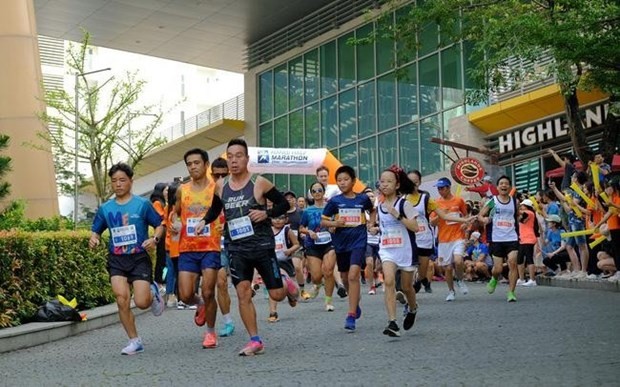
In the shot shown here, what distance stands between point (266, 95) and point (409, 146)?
11.4 metres

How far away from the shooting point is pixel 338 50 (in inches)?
1613

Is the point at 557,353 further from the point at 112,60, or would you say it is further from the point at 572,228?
the point at 112,60

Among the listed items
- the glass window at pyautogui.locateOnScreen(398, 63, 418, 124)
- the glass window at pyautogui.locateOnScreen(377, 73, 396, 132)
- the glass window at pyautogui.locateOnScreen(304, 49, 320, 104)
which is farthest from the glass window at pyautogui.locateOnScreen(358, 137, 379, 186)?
the glass window at pyautogui.locateOnScreen(304, 49, 320, 104)

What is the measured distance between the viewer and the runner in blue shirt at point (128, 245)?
1002cm

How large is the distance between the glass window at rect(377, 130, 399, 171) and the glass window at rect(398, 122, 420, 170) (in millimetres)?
358

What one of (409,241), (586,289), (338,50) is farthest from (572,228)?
(338,50)

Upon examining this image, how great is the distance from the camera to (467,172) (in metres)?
24.9

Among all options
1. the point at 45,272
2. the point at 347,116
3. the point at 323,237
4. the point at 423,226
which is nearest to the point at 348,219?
the point at 423,226

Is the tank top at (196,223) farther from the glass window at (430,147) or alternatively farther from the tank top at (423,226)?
the glass window at (430,147)

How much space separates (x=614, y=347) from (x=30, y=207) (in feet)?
54.3

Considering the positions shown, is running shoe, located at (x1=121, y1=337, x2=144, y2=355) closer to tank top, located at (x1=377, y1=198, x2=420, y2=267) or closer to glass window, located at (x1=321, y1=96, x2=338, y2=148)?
tank top, located at (x1=377, y1=198, x2=420, y2=267)

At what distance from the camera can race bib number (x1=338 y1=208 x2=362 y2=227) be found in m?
12.3

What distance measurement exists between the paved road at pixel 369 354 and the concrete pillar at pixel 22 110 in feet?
31.9

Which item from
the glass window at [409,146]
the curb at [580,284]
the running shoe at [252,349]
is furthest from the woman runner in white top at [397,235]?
the glass window at [409,146]
